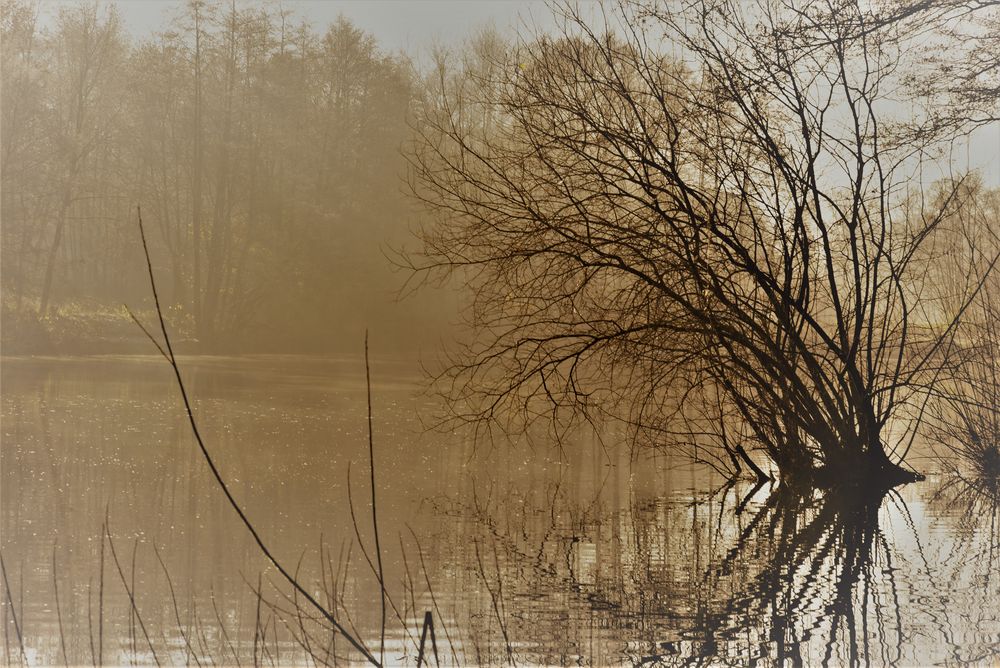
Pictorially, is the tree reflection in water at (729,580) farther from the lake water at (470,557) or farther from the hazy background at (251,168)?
the hazy background at (251,168)

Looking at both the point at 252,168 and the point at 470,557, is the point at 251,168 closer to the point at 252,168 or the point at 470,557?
the point at 252,168

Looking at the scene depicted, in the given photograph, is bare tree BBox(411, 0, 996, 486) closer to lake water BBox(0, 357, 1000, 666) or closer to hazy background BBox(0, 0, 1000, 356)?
lake water BBox(0, 357, 1000, 666)

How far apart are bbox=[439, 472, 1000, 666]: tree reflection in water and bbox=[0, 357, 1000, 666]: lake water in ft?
0.07

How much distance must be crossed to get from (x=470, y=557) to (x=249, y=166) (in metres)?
28.3

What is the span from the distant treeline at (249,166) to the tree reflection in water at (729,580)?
77.2 feet

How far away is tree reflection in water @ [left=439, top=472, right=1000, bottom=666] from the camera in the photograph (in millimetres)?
5105

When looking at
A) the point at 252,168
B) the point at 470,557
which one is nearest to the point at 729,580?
the point at 470,557

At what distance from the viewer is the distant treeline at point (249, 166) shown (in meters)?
31.3

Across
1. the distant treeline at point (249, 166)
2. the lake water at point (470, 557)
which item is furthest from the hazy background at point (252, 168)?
the lake water at point (470, 557)

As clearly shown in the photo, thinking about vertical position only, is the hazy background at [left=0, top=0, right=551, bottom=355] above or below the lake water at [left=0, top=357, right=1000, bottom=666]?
above

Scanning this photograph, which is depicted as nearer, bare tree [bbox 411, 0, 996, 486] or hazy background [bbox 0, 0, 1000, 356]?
bare tree [bbox 411, 0, 996, 486]

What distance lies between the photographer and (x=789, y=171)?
9.04 meters

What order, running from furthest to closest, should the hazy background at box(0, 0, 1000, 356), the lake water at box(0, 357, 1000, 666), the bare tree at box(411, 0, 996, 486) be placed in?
the hazy background at box(0, 0, 1000, 356)
the bare tree at box(411, 0, 996, 486)
the lake water at box(0, 357, 1000, 666)

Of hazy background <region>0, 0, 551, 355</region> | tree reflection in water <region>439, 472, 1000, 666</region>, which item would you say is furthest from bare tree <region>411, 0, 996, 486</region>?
hazy background <region>0, 0, 551, 355</region>
